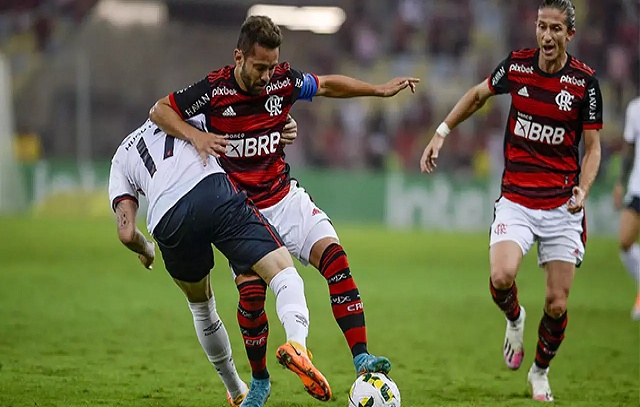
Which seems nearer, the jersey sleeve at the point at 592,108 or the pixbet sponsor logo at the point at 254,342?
the pixbet sponsor logo at the point at 254,342

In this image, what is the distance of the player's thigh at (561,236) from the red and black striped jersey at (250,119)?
189 cm

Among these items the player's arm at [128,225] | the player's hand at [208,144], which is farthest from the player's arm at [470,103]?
the player's arm at [128,225]

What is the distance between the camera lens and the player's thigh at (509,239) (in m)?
7.02

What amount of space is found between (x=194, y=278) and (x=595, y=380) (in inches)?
130

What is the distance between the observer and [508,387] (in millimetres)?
7340

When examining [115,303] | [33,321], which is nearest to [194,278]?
[33,321]

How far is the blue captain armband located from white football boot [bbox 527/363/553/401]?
7.75 ft

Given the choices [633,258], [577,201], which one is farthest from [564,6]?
[633,258]

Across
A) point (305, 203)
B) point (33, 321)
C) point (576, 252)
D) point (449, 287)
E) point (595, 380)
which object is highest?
point (305, 203)

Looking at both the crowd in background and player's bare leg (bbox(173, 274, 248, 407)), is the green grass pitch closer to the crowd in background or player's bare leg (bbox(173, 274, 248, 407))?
player's bare leg (bbox(173, 274, 248, 407))

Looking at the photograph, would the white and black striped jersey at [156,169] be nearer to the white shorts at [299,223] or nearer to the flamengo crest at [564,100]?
the white shorts at [299,223]

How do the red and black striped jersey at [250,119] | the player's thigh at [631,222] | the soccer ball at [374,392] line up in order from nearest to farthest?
the soccer ball at [374,392] < the red and black striped jersey at [250,119] < the player's thigh at [631,222]

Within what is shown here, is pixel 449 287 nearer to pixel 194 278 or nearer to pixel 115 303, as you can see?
pixel 115 303

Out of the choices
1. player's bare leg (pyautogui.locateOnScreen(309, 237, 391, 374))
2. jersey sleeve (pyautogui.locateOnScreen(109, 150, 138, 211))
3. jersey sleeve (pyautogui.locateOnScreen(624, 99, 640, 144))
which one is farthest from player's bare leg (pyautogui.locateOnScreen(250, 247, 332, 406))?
jersey sleeve (pyautogui.locateOnScreen(624, 99, 640, 144))
